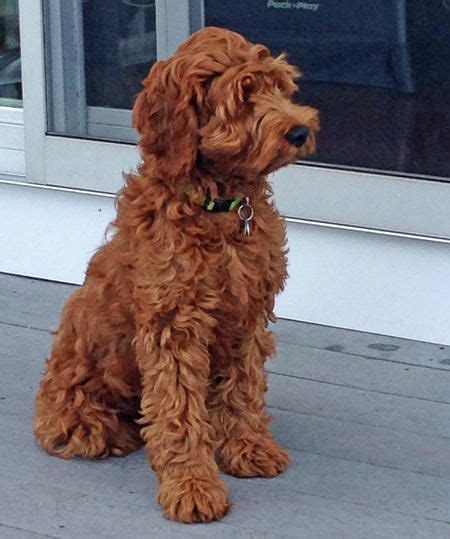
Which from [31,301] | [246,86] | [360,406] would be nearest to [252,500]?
[360,406]

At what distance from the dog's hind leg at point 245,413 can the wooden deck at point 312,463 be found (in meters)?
0.05

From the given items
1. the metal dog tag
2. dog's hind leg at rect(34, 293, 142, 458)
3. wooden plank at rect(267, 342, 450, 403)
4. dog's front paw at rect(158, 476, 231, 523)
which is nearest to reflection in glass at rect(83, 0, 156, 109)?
wooden plank at rect(267, 342, 450, 403)

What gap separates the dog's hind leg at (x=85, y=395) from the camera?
384 cm

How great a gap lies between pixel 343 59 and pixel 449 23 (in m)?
0.44

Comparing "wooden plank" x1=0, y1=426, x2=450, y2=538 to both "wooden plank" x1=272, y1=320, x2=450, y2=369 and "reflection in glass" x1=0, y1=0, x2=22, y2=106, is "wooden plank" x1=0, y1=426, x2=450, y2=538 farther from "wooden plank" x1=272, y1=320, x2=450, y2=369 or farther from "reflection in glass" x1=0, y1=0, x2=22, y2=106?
"reflection in glass" x1=0, y1=0, x2=22, y2=106

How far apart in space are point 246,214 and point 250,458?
769 millimetres

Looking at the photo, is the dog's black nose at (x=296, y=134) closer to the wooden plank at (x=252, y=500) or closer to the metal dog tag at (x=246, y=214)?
the metal dog tag at (x=246, y=214)

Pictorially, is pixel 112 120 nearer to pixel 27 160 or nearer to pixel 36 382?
pixel 27 160

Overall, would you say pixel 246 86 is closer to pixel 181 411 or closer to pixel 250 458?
pixel 181 411

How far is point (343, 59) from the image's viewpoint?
493 cm

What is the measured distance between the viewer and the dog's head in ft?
10.8

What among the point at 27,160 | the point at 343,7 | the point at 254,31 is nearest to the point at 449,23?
the point at 343,7

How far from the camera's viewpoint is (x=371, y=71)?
4898 millimetres

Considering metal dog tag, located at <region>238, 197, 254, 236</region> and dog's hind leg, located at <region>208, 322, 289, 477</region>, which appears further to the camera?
dog's hind leg, located at <region>208, 322, 289, 477</region>
